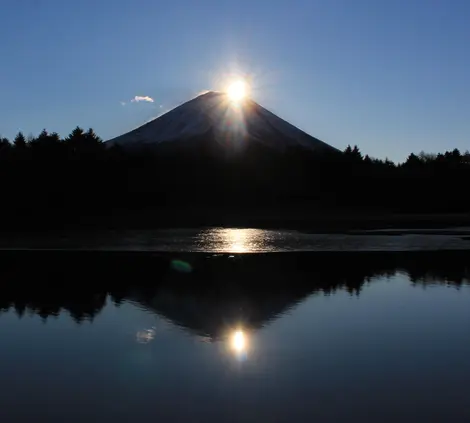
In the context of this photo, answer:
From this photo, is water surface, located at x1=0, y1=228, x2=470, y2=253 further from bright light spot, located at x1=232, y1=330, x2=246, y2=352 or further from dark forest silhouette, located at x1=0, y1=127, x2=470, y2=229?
dark forest silhouette, located at x1=0, y1=127, x2=470, y2=229

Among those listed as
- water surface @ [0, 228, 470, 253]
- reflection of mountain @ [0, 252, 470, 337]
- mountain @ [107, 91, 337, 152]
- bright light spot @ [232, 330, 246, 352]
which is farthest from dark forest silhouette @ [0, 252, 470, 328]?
mountain @ [107, 91, 337, 152]

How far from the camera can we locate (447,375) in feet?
33.6

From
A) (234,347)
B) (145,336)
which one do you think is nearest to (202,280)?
(145,336)

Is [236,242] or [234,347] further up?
[236,242]

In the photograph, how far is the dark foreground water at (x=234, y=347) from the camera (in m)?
8.74

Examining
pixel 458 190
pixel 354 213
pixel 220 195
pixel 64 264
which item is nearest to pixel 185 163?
pixel 220 195

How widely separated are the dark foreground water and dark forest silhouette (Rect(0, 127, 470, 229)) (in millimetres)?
56657

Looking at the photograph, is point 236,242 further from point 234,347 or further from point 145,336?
point 234,347

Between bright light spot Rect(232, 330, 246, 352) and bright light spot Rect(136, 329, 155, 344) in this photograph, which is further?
bright light spot Rect(136, 329, 155, 344)

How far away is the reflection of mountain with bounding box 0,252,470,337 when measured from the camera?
16312mm

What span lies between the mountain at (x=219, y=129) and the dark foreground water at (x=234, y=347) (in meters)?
137

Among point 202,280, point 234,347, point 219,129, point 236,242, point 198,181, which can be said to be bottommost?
point 234,347

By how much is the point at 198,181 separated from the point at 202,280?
242 ft

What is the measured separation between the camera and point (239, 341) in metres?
12.8
